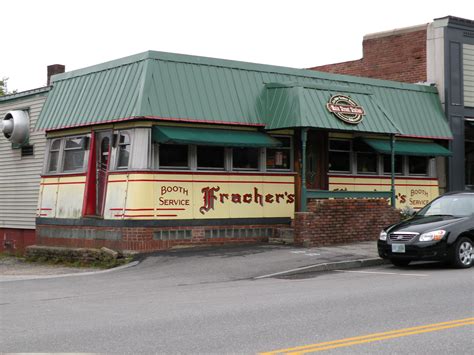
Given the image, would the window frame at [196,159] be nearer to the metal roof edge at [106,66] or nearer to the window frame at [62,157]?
the metal roof edge at [106,66]

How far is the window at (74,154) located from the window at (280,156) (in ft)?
16.8

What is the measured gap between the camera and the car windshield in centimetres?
1623

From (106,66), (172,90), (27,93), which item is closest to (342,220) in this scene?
(172,90)

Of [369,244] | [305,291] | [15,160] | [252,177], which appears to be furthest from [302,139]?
[15,160]

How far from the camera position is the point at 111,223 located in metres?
18.8

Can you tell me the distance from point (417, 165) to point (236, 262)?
999 centimetres

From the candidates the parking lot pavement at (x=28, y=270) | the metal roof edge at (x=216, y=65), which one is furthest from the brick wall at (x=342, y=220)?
the parking lot pavement at (x=28, y=270)

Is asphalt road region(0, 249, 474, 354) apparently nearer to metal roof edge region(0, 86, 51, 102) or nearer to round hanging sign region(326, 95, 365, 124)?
round hanging sign region(326, 95, 365, 124)

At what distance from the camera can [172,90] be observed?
61.4 feet

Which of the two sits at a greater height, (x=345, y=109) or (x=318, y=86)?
(x=318, y=86)

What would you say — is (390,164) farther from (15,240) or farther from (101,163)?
(15,240)

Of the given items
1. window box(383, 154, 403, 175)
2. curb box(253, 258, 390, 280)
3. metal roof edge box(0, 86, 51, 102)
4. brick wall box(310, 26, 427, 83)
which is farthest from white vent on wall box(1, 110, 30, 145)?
brick wall box(310, 26, 427, 83)

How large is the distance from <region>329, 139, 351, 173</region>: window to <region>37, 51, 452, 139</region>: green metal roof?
60.2 inches

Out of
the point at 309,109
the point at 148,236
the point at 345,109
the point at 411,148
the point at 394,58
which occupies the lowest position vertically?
the point at 148,236
